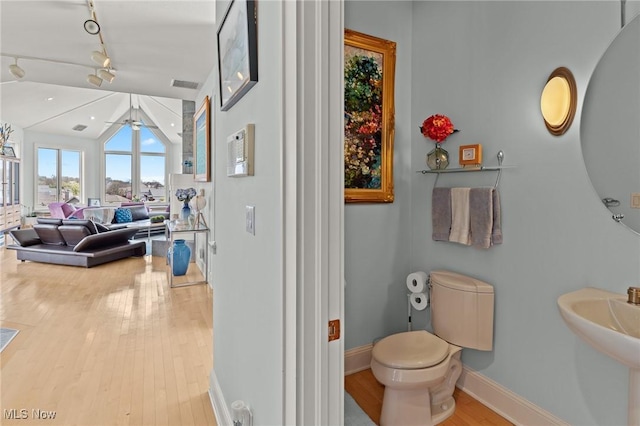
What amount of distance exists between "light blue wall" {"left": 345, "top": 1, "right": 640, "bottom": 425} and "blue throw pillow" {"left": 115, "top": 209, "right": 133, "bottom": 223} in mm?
7810

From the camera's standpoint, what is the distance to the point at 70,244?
542 cm

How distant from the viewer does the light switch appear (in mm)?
1269

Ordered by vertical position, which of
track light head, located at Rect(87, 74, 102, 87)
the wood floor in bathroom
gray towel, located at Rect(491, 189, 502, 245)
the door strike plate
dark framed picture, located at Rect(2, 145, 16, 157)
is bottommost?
the wood floor in bathroom

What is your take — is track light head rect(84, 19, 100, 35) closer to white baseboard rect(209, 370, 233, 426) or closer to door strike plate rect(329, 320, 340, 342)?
white baseboard rect(209, 370, 233, 426)

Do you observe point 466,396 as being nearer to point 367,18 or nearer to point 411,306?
point 411,306

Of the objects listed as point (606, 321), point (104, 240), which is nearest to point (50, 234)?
point (104, 240)

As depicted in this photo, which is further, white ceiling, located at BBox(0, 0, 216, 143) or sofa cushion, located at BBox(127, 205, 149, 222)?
sofa cushion, located at BBox(127, 205, 149, 222)

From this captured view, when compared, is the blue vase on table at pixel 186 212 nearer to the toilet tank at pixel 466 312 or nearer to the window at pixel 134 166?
the toilet tank at pixel 466 312

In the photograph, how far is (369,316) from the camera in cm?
242

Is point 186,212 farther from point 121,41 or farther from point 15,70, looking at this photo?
point 15,70

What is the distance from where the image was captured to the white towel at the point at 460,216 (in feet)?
6.70

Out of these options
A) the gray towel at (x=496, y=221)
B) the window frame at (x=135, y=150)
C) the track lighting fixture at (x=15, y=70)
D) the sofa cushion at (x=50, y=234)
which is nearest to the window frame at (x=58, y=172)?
the window frame at (x=135, y=150)

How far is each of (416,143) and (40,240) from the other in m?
6.09

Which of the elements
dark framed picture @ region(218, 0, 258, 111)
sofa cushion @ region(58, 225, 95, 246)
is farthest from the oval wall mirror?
sofa cushion @ region(58, 225, 95, 246)
